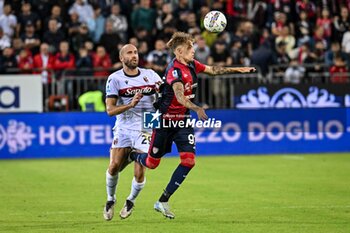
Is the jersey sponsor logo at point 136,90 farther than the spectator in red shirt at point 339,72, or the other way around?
the spectator in red shirt at point 339,72

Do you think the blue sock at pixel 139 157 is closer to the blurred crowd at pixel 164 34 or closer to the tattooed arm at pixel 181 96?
the tattooed arm at pixel 181 96

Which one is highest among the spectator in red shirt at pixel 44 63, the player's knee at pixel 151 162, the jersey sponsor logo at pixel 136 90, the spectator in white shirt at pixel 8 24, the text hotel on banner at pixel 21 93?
the jersey sponsor logo at pixel 136 90

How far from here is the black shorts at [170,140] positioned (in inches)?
468

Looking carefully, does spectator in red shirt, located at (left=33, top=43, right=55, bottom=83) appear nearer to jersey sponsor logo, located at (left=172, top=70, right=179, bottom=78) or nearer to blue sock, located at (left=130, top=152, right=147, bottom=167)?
blue sock, located at (left=130, top=152, right=147, bottom=167)

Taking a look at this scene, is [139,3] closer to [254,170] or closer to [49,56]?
[49,56]

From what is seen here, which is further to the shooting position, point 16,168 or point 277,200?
point 16,168

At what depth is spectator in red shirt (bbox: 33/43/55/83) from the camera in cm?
2422

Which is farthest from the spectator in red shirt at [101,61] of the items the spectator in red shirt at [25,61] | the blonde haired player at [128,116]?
the blonde haired player at [128,116]

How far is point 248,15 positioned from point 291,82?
4.04 m

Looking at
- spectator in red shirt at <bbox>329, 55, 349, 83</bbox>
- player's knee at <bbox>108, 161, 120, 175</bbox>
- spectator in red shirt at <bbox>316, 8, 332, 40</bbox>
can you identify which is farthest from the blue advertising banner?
player's knee at <bbox>108, 161, 120, 175</bbox>

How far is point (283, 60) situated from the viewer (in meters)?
25.6

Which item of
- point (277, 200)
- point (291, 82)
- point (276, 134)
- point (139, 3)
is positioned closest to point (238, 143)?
point (276, 134)

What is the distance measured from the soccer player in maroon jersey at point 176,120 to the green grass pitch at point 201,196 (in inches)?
21.4

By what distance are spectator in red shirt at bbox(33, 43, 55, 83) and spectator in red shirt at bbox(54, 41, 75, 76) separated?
0.15 meters
